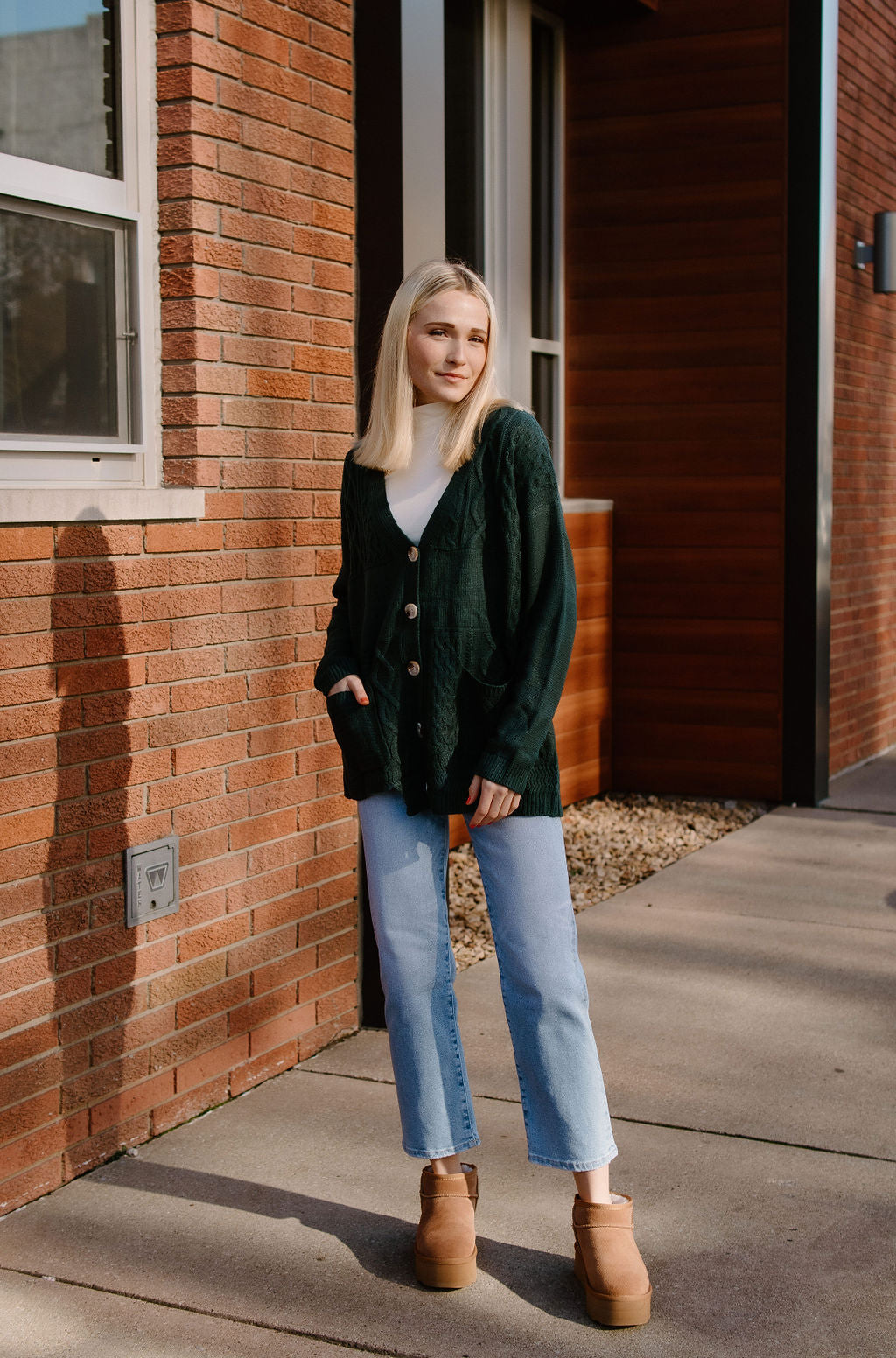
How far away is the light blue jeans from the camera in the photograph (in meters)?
2.87

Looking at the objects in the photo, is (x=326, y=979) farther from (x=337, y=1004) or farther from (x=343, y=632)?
(x=343, y=632)

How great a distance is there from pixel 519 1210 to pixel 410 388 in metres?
1.74

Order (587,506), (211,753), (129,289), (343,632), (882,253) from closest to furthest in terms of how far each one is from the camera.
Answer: (343,632) < (129,289) < (211,753) < (587,506) < (882,253)

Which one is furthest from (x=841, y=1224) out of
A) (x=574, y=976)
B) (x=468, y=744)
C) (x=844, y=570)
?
(x=844, y=570)

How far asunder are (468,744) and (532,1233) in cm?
108

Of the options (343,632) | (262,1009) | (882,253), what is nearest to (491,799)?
(343,632)

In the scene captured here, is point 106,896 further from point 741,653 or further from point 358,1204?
point 741,653

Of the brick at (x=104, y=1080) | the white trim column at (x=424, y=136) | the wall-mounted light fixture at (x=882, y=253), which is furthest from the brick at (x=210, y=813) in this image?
the wall-mounted light fixture at (x=882, y=253)

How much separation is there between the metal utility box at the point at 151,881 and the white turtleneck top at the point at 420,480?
1.14m

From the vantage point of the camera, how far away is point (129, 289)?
3764 mm

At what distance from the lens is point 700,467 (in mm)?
8062

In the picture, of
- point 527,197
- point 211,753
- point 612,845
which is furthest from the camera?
point 527,197

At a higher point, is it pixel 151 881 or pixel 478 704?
pixel 478 704

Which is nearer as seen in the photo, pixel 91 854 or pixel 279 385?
pixel 91 854
